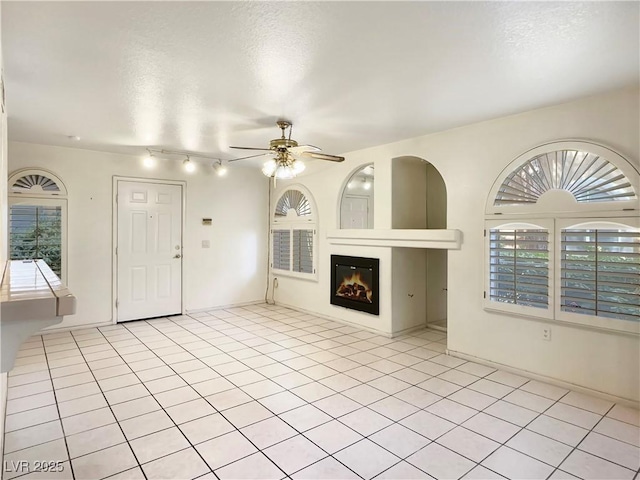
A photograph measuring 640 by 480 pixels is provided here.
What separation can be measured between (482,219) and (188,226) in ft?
14.6

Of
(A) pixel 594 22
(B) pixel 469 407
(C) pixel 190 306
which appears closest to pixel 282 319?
(C) pixel 190 306

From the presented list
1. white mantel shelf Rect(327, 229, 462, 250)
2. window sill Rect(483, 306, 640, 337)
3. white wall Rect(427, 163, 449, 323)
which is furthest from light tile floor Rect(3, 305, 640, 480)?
white mantel shelf Rect(327, 229, 462, 250)

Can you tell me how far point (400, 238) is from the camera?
4.57 meters

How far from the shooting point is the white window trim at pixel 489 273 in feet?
10.9

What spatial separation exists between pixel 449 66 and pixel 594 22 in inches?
31.5

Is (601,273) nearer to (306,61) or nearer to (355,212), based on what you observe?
(306,61)

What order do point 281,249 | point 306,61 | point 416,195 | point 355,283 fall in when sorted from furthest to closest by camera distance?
1. point 281,249
2. point 355,283
3. point 416,195
4. point 306,61

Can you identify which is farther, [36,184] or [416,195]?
[416,195]

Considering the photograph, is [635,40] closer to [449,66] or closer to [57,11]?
[449,66]

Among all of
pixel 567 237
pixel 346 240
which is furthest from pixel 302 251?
pixel 567 237

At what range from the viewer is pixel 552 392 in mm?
3203

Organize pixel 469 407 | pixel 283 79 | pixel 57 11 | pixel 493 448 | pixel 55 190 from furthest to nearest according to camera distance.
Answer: pixel 55 190, pixel 469 407, pixel 283 79, pixel 493 448, pixel 57 11

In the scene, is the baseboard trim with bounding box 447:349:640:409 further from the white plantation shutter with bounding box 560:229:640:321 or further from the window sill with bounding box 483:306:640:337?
the white plantation shutter with bounding box 560:229:640:321

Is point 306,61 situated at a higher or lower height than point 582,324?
higher
